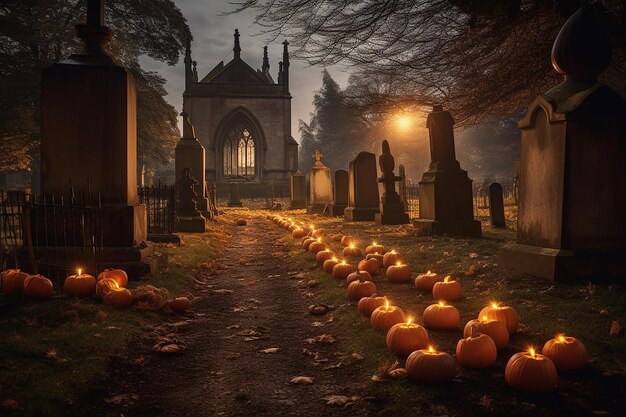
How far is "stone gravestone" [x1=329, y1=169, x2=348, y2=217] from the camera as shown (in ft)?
65.5

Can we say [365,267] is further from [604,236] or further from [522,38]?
[522,38]

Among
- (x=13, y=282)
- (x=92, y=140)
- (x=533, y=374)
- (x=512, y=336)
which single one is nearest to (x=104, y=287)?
(x=13, y=282)

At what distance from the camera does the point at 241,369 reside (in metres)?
3.86

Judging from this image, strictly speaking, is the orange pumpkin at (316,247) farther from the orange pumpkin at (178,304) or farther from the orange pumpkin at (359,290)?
the orange pumpkin at (178,304)

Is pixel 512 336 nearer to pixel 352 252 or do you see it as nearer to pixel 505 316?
pixel 505 316

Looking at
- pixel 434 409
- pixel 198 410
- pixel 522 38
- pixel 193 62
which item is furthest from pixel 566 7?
pixel 193 62

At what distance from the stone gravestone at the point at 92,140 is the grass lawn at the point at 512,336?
3063 mm

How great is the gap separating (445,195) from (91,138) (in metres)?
8.28

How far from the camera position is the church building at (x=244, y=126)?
1745 inches

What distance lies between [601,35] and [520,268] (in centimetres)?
315

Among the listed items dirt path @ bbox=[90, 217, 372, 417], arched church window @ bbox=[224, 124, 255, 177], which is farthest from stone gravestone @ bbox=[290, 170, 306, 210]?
dirt path @ bbox=[90, 217, 372, 417]

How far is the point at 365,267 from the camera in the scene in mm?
7016

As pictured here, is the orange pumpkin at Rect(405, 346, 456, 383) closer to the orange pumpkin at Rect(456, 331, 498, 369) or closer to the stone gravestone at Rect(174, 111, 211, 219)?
the orange pumpkin at Rect(456, 331, 498, 369)

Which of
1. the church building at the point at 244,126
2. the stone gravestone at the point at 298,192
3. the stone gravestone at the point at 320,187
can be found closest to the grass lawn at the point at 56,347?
the stone gravestone at the point at 320,187
